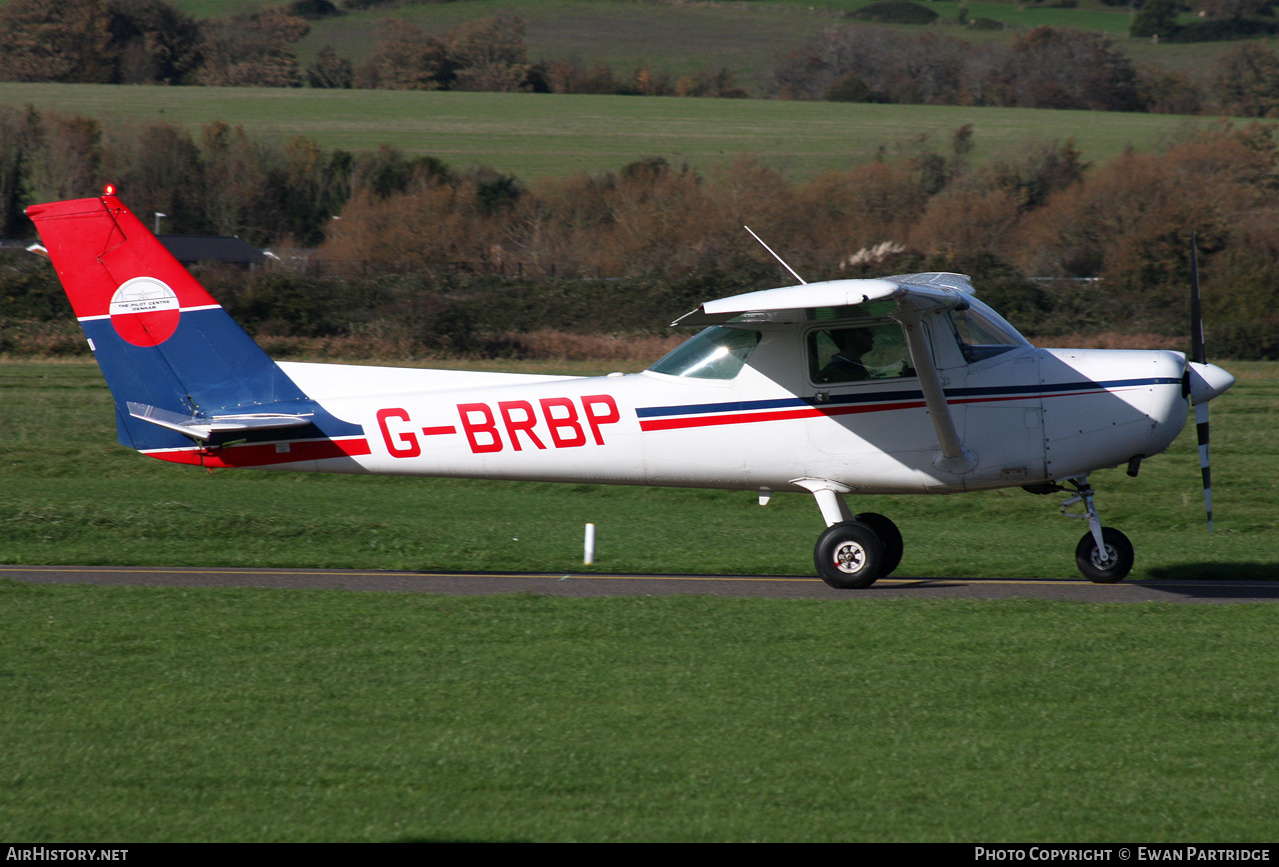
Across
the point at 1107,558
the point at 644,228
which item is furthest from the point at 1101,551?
the point at 644,228

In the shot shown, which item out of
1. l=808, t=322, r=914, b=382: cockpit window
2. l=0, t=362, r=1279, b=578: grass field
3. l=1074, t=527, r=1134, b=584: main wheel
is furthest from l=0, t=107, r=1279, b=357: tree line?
l=1074, t=527, r=1134, b=584: main wheel

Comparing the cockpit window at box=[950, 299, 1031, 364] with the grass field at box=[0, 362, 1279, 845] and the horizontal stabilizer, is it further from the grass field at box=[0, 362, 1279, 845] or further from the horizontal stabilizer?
the horizontal stabilizer

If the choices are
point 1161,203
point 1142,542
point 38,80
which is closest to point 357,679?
point 1142,542

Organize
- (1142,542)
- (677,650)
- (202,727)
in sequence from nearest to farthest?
(202,727) < (677,650) < (1142,542)

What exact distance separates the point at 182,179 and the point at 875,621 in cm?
5858

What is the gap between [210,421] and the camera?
10172 millimetres

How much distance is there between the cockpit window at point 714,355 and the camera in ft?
33.1

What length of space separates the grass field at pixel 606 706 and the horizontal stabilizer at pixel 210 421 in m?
1.48

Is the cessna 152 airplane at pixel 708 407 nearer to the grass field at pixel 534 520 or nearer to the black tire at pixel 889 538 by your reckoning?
the black tire at pixel 889 538

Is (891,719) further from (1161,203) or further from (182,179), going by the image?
(182,179)

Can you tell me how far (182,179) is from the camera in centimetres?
5956

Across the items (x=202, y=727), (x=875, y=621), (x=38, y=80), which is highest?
(x=38, y=80)

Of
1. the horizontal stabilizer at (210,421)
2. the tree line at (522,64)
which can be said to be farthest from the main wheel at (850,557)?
the tree line at (522,64)

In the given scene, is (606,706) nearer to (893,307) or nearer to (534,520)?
(893,307)
